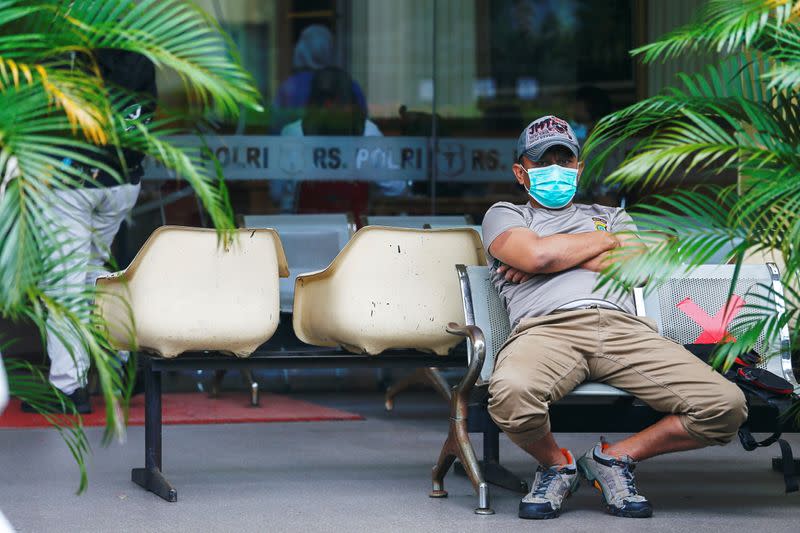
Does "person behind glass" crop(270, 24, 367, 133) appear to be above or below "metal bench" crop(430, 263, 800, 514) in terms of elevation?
above


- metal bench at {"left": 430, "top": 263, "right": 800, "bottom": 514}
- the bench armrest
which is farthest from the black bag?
the bench armrest

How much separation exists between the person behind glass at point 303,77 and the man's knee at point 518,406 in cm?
492

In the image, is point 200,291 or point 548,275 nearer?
point 548,275

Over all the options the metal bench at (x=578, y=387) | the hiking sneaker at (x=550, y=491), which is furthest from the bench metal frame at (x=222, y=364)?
the hiking sneaker at (x=550, y=491)

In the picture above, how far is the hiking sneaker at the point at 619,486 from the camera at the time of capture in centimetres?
464

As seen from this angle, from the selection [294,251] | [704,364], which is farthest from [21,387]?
[294,251]

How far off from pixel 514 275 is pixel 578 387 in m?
0.51

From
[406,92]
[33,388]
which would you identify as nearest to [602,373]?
[33,388]

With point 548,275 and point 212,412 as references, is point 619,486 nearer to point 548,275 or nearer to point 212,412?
point 548,275

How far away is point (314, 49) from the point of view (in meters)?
9.31

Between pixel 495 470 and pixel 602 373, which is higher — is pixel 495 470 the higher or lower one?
the lower one

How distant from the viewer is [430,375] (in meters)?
6.88

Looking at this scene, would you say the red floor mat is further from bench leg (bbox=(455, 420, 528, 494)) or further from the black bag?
the black bag

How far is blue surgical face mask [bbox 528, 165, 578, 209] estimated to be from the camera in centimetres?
499
